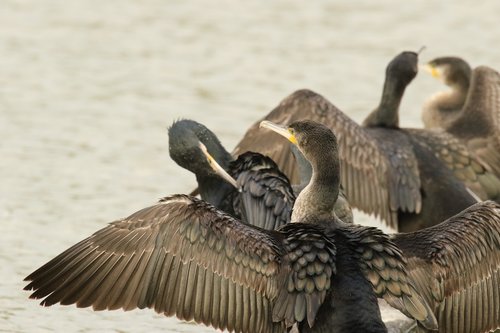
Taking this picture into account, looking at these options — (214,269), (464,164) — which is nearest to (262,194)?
(214,269)

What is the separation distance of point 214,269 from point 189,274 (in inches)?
5.6

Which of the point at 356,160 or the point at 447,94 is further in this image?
the point at 447,94

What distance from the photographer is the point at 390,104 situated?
41.5ft

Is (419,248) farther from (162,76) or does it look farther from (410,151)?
(162,76)

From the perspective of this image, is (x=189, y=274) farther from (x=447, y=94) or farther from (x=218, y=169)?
(x=447, y=94)

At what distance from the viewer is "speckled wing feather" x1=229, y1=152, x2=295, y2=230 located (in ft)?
32.4

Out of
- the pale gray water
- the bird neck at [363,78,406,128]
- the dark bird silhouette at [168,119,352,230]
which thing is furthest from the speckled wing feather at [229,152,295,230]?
the bird neck at [363,78,406,128]

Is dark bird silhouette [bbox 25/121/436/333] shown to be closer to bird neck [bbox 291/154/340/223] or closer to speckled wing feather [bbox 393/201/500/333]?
bird neck [bbox 291/154/340/223]

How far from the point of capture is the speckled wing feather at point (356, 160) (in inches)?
471

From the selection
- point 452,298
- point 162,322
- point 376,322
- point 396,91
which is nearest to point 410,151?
point 396,91

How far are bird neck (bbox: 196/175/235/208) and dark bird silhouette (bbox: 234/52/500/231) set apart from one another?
5.24 ft

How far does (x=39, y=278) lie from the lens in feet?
26.7

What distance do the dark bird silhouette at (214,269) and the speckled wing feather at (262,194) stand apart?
63.2 inches

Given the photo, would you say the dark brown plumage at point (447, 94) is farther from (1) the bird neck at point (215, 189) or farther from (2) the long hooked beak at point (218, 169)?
(2) the long hooked beak at point (218, 169)
